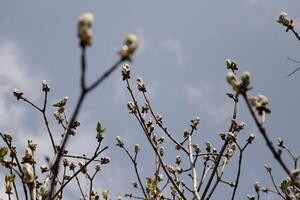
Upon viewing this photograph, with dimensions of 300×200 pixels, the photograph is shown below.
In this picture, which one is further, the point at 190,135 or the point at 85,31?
the point at 190,135

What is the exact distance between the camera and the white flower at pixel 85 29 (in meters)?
1.48

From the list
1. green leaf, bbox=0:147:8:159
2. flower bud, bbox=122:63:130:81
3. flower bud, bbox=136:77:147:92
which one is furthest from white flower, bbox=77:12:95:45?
flower bud, bbox=136:77:147:92

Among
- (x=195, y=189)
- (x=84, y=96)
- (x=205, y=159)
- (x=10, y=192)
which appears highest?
(x=205, y=159)

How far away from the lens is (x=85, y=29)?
1503mm

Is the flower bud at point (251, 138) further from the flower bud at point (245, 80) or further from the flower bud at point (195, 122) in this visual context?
the flower bud at point (245, 80)

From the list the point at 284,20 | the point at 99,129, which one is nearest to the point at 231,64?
the point at 284,20

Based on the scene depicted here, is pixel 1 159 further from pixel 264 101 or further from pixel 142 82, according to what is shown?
pixel 264 101

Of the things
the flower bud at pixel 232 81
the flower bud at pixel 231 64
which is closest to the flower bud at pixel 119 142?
the flower bud at pixel 231 64

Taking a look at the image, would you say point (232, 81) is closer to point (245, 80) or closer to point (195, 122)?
point (245, 80)

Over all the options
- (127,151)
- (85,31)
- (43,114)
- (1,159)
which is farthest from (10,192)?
(85,31)

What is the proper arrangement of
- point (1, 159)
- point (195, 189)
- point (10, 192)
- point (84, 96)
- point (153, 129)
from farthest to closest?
point (153, 129) < point (195, 189) < point (10, 192) < point (1, 159) < point (84, 96)

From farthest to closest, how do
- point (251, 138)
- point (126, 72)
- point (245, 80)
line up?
1. point (126, 72)
2. point (251, 138)
3. point (245, 80)

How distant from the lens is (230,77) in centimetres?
229

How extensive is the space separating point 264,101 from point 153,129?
159 inches
